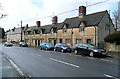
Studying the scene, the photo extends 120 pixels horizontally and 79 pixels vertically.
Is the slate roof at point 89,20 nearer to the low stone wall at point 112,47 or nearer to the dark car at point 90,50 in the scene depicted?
the low stone wall at point 112,47

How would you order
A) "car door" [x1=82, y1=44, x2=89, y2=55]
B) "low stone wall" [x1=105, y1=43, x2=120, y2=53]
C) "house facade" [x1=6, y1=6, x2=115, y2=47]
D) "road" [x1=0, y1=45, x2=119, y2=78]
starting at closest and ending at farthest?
1. "road" [x1=0, y1=45, x2=119, y2=78]
2. "car door" [x1=82, y1=44, x2=89, y2=55]
3. "low stone wall" [x1=105, y1=43, x2=120, y2=53]
4. "house facade" [x1=6, y1=6, x2=115, y2=47]

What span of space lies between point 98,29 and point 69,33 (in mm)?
8991

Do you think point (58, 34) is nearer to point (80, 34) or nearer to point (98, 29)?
point (80, 34)

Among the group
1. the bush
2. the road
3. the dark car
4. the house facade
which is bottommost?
the road

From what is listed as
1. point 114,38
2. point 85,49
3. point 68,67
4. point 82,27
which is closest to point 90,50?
point 85,49

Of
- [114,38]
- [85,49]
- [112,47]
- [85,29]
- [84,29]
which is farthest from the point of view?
[84,29]

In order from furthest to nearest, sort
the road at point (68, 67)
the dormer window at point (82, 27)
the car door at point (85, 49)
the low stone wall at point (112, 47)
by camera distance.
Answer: the dormer window at point (82, 27), the low stone wall at point (112, 47), the car door at point (85, 49), the road at point (68, 67)

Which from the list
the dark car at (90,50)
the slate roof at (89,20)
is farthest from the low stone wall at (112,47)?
the slate roof at (89,20)

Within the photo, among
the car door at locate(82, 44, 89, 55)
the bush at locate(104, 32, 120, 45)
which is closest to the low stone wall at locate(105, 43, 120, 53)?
the bush at locate(104, 32, 120, 45)

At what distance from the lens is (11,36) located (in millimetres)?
96000

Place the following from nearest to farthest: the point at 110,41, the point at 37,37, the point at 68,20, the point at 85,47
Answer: the point at 85,47
the point at 110,41
the point at 68,20
the point at 37,37

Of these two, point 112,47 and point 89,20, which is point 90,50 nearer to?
point 112,47

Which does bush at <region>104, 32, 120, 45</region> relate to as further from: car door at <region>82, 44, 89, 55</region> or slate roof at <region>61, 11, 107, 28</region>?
slate roof at <region>61, 11, 107, 28</region>

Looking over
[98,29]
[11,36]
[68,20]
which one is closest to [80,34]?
[98,29]
